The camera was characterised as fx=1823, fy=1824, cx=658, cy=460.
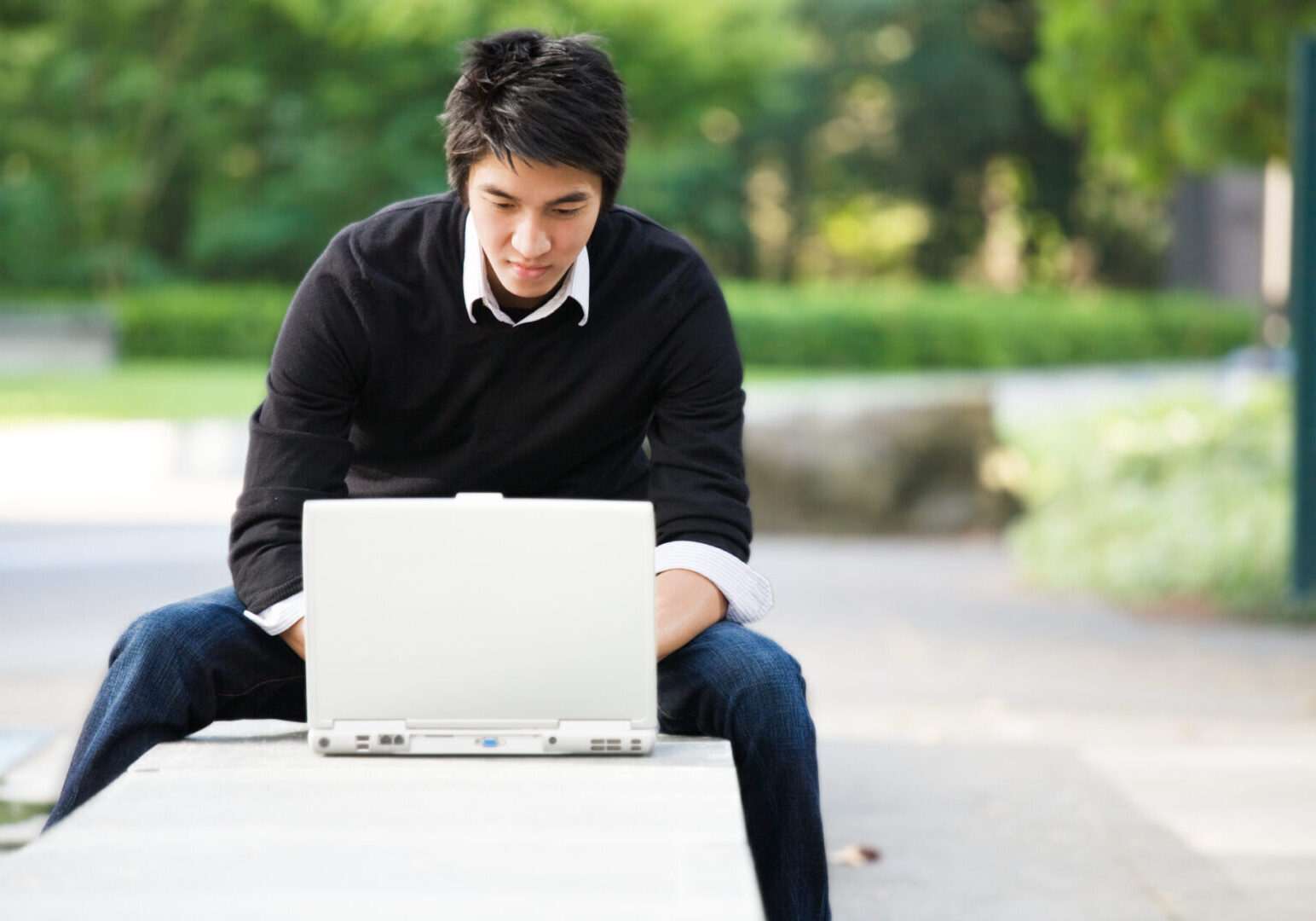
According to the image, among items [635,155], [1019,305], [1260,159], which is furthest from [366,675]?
[635,155]

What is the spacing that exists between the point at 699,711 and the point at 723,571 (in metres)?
0.23

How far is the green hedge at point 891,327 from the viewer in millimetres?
26219

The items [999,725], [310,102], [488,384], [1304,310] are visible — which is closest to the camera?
[488,384]

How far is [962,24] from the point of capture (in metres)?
Result: 33.6

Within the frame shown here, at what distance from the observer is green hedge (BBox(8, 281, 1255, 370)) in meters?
26.2

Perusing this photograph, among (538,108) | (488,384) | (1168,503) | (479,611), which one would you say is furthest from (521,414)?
(1168,503)

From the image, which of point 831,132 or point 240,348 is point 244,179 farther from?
→ point 831,132

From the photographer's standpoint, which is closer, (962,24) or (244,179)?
(244,179)

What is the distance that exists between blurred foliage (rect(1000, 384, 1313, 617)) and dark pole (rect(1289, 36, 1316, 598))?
274 mm

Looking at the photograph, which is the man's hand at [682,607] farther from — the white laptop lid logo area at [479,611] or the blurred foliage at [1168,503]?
the blurred foliage at [1168,503]

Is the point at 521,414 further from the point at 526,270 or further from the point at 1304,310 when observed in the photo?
the point at 1304,310

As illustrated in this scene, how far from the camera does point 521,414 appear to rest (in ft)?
9.59

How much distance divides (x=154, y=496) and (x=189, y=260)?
64.3 feet

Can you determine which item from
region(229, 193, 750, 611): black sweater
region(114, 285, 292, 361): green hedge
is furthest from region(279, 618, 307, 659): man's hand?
region(114, 285, 292, 361): green hedge
